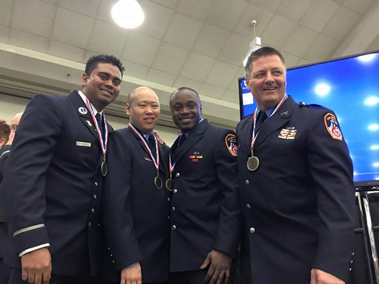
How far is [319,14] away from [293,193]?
4.28 meters

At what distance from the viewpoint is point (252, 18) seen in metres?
4.64

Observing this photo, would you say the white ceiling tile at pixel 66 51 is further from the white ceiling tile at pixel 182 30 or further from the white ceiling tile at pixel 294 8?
the white ceiling tile at pixel 294 8

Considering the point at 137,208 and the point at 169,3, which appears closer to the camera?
the point at 137,208

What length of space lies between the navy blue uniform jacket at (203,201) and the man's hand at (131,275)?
0.66ft

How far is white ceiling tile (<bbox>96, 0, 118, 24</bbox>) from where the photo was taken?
13.8 feet

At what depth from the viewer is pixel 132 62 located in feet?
16.3

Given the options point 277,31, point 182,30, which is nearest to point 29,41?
point 182,30

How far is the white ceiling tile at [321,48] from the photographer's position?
512 centimetres

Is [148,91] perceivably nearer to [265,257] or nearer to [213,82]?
[265,257]

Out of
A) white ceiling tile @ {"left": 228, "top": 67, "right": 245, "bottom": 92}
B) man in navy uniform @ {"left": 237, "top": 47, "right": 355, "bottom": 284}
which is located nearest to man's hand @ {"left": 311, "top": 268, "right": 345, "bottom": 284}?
man in navy uniform @ {"left": 237, "top": 47, "right": 355, "bottom": 284}

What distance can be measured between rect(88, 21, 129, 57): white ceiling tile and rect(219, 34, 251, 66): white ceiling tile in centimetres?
166

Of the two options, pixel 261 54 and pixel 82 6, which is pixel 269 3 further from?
pixel 261 54

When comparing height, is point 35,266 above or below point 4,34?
below

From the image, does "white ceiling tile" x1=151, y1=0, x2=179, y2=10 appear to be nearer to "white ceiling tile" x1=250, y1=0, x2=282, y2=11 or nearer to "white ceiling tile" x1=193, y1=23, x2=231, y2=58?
"white ceiling tile" x1=193, y1=23, x2=231, y2=58
